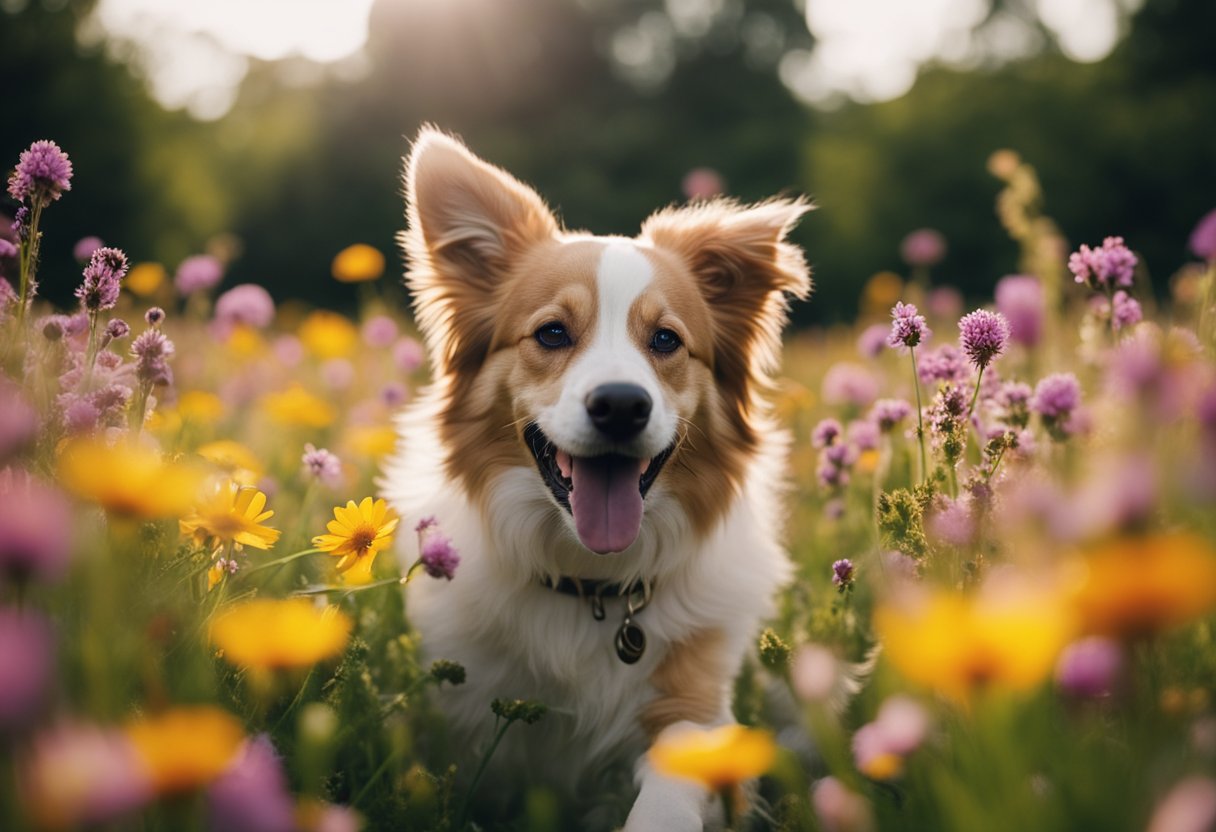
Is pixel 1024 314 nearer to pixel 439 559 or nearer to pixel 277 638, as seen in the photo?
pixel 439 559

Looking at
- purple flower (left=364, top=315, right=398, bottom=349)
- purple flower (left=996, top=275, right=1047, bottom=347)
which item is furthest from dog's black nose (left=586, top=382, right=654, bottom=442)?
purple flower (left=364, top=315, right=398, bottom=349)

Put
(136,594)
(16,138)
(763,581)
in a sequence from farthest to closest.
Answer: (16,138), (763,581), (136,594)

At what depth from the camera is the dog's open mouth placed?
2641 millimetres

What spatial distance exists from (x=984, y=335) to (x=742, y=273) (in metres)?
1.43

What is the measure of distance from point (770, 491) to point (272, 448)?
7.70ft

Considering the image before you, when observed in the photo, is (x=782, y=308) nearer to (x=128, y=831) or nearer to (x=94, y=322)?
(x=94, y=322)

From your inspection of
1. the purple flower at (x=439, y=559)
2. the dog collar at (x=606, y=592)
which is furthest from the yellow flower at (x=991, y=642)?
the dog collar at (x=606, y=592)

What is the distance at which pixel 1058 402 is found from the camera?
80.1 inches

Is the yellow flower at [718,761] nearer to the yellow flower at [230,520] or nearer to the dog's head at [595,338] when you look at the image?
the yellow flower at [230,520]

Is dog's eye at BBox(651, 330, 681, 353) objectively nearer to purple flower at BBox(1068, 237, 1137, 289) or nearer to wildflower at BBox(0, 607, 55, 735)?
purple flower at BBox(1068, 237, 1137, 289)

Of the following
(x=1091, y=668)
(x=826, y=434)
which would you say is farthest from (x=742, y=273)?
(x=1091, y=668)

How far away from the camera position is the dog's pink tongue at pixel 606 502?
8.64 ft

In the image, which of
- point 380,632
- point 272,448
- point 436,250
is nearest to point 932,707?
point 380,632

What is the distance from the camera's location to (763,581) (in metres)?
3.10
